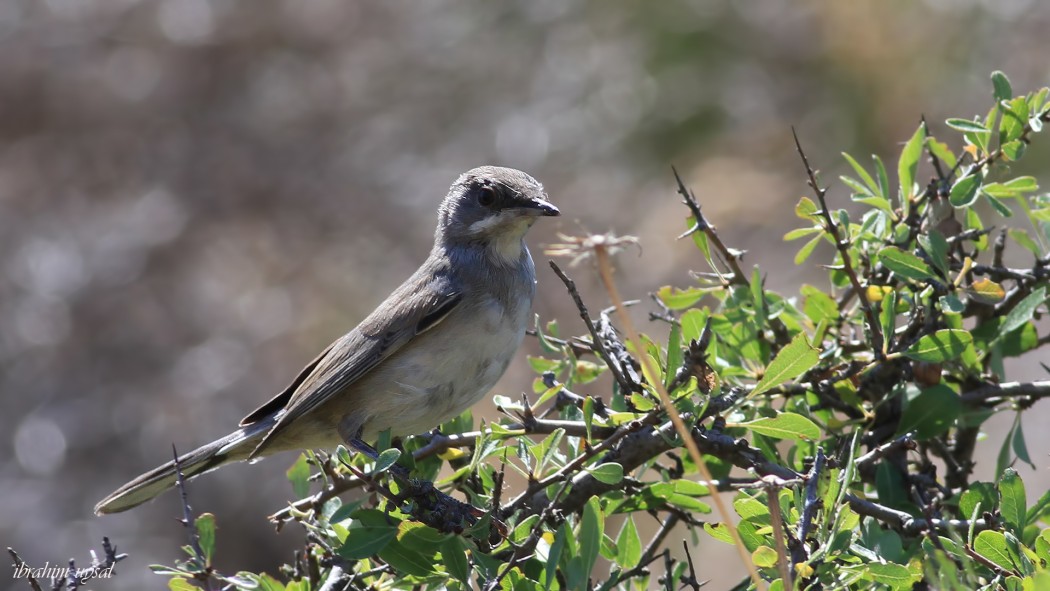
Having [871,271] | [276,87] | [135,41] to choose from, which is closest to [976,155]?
[871,271]

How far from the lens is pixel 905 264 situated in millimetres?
2990

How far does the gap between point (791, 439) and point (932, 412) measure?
22.1 inches

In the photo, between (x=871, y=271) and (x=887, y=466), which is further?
(x=871, y=271)

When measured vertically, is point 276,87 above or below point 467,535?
above

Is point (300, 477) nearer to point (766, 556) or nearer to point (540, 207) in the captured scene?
point (540, 207)

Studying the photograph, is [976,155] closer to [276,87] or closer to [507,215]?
[507,215]

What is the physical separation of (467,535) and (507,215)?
192 cm

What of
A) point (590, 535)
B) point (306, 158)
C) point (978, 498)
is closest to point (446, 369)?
point (590, 535)

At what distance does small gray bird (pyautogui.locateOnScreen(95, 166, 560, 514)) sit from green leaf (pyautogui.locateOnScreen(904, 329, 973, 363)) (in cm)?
166

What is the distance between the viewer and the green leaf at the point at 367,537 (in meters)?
2.73

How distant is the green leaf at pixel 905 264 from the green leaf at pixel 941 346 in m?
0.18

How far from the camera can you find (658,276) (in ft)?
32.1

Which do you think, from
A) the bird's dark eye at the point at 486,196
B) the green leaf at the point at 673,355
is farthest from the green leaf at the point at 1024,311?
the bird's dark eye at the point at 486,196

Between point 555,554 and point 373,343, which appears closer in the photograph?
point 555,554
